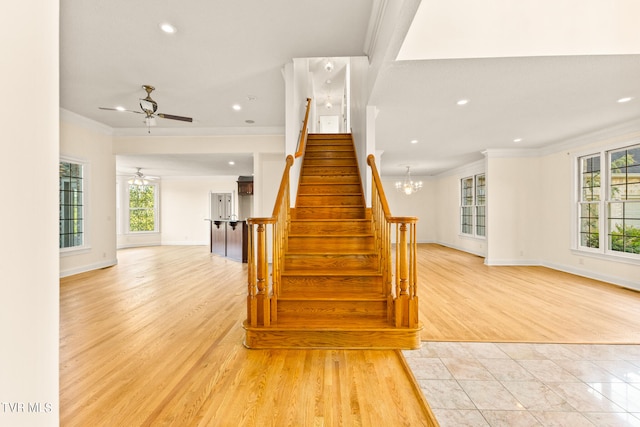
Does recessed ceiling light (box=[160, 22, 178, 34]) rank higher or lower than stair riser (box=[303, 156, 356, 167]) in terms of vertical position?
higher

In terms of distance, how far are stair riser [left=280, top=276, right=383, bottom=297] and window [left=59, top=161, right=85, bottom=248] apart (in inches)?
197

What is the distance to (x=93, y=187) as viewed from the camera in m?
5.69

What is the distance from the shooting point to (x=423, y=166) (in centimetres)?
902

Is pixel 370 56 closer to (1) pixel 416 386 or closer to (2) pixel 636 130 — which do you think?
(1) pixel 416 386

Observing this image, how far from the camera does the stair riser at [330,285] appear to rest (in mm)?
2848

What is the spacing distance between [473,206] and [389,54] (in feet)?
23.0

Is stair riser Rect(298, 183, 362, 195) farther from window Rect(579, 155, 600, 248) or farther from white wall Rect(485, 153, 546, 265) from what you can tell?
window Rect(579, 155, 600, 248)

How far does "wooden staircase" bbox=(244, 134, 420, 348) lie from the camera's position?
8.02 ft

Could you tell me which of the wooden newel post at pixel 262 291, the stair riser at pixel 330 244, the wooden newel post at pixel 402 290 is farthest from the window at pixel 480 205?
the wooden newel post at pixel 262 291

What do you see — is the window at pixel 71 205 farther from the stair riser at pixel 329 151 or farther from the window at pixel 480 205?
the window at pixel 480 205

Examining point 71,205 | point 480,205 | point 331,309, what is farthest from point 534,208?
point 71,205

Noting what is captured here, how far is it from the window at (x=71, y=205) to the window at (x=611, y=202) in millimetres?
9608

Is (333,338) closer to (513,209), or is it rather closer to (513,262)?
(513,262)

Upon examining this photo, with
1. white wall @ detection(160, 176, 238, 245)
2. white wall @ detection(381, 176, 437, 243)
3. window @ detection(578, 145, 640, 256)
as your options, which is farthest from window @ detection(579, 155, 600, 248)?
white wall @ detection(160, 176, 238, 245)
